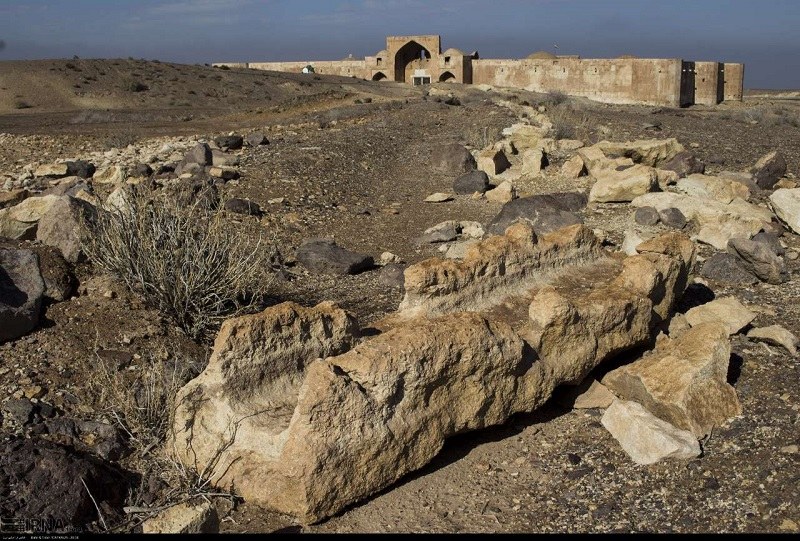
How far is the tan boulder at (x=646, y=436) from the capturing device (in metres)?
4.06

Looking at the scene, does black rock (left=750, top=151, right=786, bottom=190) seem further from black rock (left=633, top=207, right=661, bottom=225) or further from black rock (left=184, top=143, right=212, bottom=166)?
black rock (left=184, top=143, right=212, bottom=166)

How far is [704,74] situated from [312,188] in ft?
100

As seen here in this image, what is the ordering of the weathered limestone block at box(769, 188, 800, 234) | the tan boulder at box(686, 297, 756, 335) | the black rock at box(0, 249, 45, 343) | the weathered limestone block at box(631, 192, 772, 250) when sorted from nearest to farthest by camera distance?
the black rock at box(0, 249, 45, 343)
the tan boulder at box(686, 297, 756, 335)
the weathered limestone block at box(631, 192, 772, 250)
the weathered limestone block at box(769, 188, 800, 234)

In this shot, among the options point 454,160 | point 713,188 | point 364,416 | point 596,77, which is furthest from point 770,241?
point 596,77

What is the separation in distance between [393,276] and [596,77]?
1222 inches

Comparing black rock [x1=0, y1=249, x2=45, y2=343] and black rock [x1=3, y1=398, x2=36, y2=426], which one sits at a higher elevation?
black rock [x1=0, y1=249, x2=45, y2=343]

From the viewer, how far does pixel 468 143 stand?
15.2m

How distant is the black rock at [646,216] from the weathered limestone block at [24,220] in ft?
21.6

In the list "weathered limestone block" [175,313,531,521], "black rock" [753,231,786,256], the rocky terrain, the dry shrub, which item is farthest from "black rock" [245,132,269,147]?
"weathered limestone block" [175,313,531,521]

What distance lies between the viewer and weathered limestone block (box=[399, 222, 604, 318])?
4.81 m

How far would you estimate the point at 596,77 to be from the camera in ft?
116

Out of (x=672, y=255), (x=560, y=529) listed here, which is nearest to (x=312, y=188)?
(x=672, y=255)

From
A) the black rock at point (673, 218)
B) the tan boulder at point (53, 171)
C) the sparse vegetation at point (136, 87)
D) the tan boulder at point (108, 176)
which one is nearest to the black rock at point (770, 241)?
the black rock at point (673, 218)

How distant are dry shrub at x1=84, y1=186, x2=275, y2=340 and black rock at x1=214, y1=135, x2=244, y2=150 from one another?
8.22 metres
